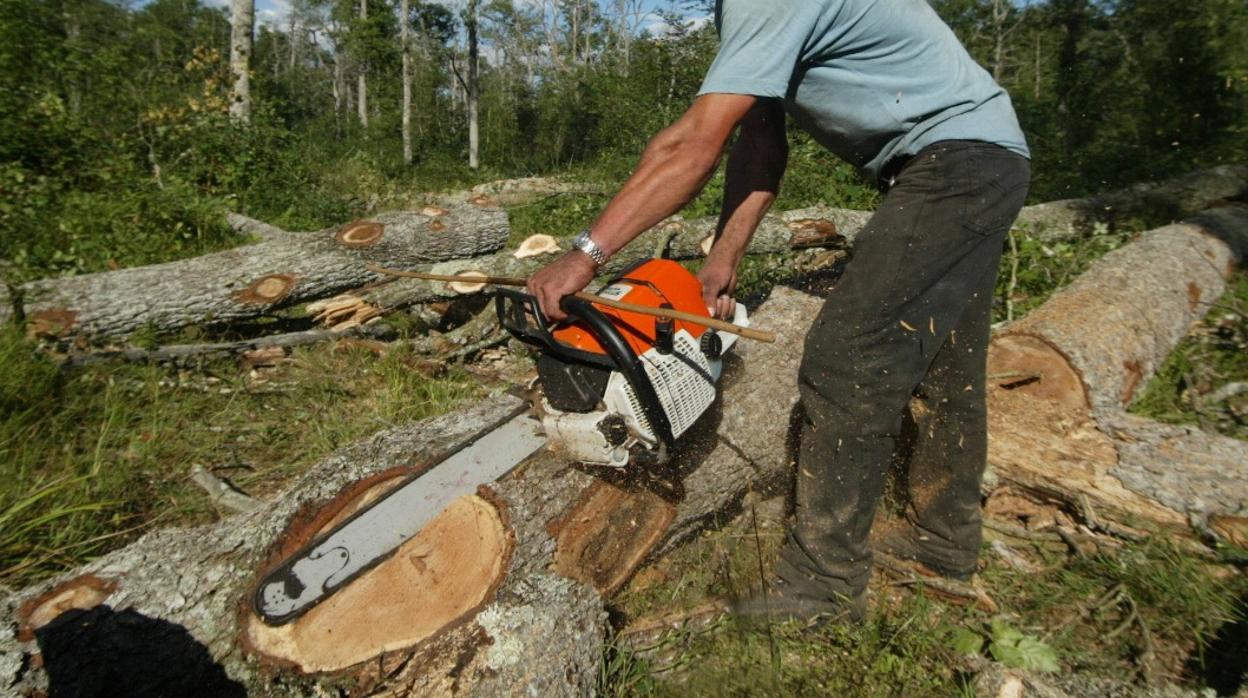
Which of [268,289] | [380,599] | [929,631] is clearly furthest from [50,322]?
[929,631]

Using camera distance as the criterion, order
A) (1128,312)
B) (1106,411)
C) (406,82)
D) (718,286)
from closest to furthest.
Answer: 1. (718,286)
2. (1106,411)
3. (1128,312)
4. (406,82)

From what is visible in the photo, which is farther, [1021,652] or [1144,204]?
[1144,204]

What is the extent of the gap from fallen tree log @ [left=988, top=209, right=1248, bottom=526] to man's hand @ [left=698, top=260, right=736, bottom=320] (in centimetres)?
127

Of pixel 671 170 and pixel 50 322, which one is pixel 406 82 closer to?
pixel 50 322

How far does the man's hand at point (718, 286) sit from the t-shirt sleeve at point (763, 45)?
731 millimetres

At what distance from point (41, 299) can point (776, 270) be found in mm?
4151

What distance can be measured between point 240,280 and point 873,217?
3366mm

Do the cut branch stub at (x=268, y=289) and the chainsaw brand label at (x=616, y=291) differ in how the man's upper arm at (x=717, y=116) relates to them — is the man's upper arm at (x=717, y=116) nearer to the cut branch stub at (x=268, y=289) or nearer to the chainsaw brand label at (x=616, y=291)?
the chainsaw brand label at (x=616, y=291)

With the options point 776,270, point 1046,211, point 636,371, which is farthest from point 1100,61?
point 636,371

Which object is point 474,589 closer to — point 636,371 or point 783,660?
point 636,371

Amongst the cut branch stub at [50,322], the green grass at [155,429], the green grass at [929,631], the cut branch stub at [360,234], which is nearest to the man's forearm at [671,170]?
the green grass at [929,631]

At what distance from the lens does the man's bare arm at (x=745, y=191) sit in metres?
2.17

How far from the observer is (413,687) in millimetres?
1470

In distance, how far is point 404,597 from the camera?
5.41 feet
